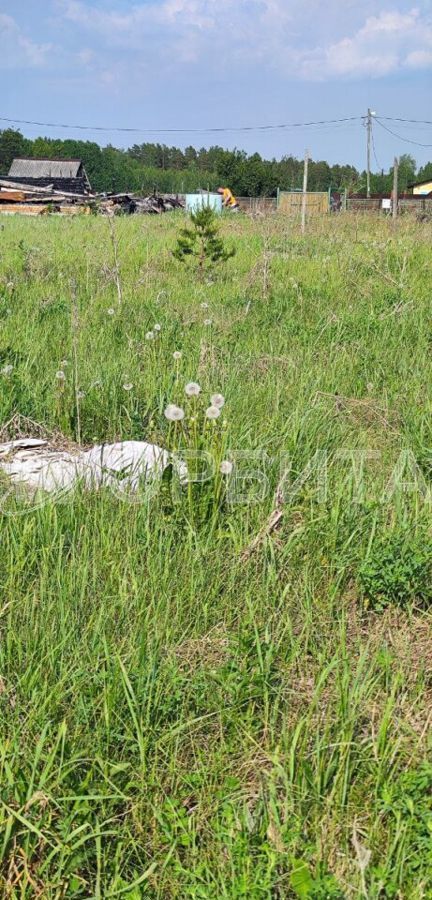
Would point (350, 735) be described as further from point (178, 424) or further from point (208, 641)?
point (178, 424)

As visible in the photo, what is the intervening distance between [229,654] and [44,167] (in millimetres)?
66726

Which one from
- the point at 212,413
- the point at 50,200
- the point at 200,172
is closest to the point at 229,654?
the point at 212,413

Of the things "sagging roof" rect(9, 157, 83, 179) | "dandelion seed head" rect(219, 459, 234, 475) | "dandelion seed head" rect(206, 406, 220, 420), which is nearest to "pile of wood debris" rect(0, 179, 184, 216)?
"sagging roof" rect(9, 157, 83, 179)

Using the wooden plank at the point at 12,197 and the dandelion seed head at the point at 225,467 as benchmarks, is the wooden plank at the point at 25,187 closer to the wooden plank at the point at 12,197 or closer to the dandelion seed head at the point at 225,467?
the wooden plank at the point at 12,197

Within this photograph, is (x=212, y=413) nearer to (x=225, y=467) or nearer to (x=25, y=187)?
(x=225, y=467)

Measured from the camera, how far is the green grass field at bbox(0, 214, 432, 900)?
1605mm

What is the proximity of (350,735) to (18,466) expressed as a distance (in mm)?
2010

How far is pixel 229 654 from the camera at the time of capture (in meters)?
2.19

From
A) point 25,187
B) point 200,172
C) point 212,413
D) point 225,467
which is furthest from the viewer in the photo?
point 200,172

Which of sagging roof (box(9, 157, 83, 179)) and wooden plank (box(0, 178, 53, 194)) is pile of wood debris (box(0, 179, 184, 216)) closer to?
wooden plank (box(0, 178, 53, 194))

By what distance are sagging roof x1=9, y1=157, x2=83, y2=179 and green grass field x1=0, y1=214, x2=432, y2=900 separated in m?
62.9

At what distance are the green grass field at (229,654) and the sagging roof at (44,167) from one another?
6291 centimetres

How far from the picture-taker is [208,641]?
88.5 inches

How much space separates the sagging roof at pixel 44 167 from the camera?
6200cm
